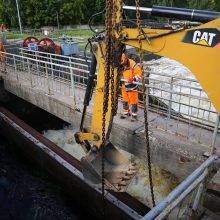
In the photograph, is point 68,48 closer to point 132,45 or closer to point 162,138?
point 162,138

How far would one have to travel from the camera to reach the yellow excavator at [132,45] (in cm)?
327

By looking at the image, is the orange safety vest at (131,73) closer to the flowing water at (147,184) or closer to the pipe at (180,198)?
the pipe at (180,198)

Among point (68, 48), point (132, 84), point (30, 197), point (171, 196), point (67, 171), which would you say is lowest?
point (30, 197)

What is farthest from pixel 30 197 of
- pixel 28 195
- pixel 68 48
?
pixel 68 48

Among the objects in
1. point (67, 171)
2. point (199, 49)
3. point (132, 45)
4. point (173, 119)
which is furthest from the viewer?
point (67, 171)

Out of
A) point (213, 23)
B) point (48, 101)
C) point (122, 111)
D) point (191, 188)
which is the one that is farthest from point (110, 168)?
point (48, 101)

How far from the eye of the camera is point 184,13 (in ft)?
11.0

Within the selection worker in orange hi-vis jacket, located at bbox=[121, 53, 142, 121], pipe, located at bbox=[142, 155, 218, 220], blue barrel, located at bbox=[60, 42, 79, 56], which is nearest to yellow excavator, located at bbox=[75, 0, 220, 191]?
pipe, located at bbox=[142, 155, 218, 220]

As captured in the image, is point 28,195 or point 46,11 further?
point 46,11

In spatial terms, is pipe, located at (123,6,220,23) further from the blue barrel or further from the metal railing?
the blue barrel

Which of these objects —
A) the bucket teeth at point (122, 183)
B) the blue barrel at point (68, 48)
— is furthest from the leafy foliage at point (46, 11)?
the bucket teeth at point (122, 183)

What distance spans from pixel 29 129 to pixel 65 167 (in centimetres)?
286

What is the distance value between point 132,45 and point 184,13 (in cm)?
88

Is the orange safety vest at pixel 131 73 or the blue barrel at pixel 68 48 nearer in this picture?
the orange safety vest at pixel 131 73
